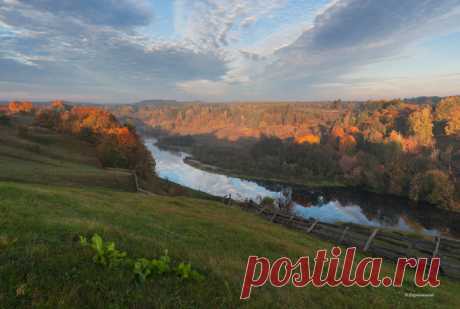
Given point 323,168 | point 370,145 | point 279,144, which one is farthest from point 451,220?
point 279,144

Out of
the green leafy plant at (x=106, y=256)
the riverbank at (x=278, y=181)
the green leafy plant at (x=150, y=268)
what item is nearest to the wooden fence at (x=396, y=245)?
the green leafy plant at (x=150, y=268)

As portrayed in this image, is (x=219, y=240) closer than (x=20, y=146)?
Yes

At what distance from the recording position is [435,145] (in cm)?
12319

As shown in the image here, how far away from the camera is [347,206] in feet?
244

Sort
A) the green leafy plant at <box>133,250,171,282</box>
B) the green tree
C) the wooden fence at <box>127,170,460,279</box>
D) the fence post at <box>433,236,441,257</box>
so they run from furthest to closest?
the green tree < the fence post at <box>433,236,441,257</box> < the wooden fence at <box>127,170,460,279</box> < the green leafy plant at <box>133,250,171,282</box>

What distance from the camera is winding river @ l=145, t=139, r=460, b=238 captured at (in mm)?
59406

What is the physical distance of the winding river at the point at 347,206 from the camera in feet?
195

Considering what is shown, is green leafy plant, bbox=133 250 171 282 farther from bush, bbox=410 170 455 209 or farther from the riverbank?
the riverbank

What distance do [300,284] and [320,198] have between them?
7712 centimetres

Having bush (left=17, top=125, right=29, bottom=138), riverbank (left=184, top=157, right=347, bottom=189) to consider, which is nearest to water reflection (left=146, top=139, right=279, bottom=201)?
riverbank (left=184, top=157, right=347, bottom=189)

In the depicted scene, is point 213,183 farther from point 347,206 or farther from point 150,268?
point 150,268

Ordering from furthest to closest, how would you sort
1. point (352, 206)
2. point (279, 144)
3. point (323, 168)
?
point (279, 144)
point (323, 168)
point (352, 206)

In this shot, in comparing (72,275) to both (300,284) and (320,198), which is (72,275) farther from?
(320,198)

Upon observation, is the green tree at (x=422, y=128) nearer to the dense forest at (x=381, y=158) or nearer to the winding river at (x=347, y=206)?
the dense forest at (x=381, y=158)
